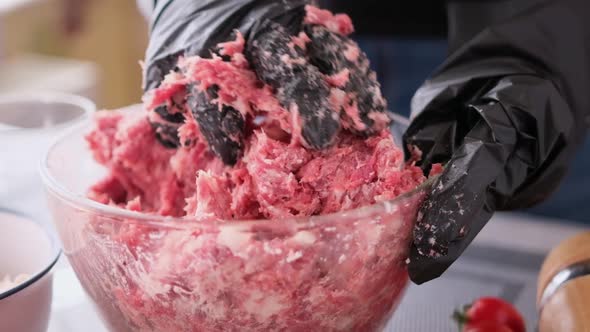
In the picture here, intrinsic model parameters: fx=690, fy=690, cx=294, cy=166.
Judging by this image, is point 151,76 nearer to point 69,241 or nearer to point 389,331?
point 69,241

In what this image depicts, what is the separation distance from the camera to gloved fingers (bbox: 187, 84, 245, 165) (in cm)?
79

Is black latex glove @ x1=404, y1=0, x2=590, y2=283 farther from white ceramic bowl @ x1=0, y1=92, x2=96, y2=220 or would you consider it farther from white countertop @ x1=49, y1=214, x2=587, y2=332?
white ceramic bowl @ x1=0, y1=92, x2=96, y2=220

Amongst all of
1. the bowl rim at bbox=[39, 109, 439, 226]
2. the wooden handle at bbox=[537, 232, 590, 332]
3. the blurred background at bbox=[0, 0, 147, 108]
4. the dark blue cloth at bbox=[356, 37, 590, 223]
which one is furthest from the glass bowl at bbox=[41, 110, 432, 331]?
the blurred background at bbox=[0, 0, 147, 108]

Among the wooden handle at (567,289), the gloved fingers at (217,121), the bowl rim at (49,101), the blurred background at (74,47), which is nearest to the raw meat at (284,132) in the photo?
the gloved fingers at (217,121)

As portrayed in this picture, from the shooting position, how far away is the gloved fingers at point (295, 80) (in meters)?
0.74

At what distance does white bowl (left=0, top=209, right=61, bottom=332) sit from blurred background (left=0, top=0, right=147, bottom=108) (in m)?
1.62

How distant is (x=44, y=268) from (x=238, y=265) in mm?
270

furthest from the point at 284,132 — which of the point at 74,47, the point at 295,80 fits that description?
the point at 74,47

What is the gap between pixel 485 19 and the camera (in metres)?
1.15

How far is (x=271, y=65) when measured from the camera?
78 cm

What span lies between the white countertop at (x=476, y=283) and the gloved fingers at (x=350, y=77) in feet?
1.16

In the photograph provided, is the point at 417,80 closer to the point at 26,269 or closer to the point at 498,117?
the point at 498,117

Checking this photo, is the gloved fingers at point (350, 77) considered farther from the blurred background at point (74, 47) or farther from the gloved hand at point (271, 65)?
the blurred background at point (74, 47)

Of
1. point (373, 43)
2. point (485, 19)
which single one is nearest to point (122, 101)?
point (373, 43)
